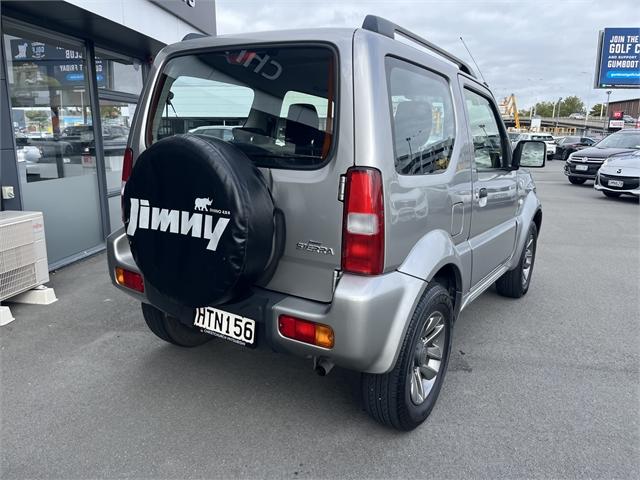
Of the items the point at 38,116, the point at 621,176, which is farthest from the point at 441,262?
the point at 621,176

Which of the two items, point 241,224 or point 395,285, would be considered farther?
point 395,285

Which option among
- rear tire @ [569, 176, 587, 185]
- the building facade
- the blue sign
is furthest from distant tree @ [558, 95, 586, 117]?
the building facade

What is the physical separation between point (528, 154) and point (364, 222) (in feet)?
8.15

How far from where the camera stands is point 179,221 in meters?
2.19

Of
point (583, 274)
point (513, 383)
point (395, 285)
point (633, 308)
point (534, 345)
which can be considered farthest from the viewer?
point (583, 274)

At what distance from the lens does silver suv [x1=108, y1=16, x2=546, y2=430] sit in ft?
6.84

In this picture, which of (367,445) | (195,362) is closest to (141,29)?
(195,362)

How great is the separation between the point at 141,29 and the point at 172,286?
454cm

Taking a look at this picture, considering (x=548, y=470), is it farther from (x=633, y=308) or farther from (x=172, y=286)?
(x=633, y=308)

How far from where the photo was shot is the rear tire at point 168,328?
321cm

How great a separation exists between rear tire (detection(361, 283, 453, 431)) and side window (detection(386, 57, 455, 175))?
25.8 inches

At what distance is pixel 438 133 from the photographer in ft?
8.86

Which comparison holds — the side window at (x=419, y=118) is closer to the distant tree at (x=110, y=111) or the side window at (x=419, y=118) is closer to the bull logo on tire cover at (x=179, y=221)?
the bull logo on tire cover at (x=179, y=221)

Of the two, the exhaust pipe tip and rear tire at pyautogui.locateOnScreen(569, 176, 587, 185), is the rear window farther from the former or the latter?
rear tire at pyautogui.locateOnScreen(569, 176, 587, 185)
